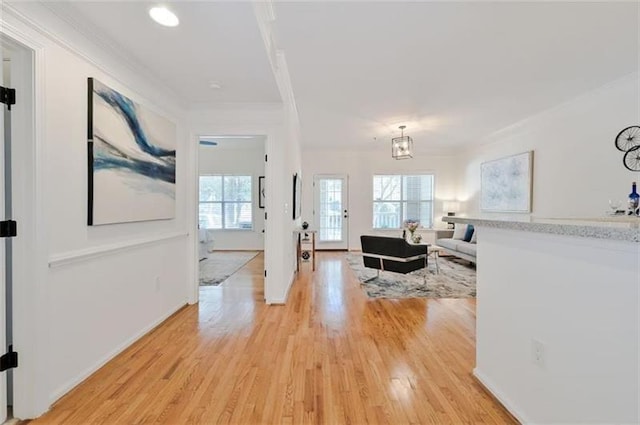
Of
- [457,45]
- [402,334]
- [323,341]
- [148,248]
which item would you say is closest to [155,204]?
[148,248]

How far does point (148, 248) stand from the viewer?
2.63m

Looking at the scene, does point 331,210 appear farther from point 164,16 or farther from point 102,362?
point 164,16

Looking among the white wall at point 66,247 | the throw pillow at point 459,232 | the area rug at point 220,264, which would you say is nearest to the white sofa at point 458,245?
the throw pillow at point 459,232

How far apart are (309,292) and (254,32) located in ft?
9.99

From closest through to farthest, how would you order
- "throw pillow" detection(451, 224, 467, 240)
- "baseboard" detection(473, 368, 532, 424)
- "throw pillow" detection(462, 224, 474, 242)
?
"baseboard" detection(473, 368, 532, 424)
"throw pillow" detection(462, 224, 474, 242)
"throw pillow" detection(451, 224, 467, 240)

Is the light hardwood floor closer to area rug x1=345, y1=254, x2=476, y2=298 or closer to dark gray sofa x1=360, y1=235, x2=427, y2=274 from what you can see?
area rug x1=345, y1=254, x2=476, y2=298

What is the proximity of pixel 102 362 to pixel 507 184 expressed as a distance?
6477 mm

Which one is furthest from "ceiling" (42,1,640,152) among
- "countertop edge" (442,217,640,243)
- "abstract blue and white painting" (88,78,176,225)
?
"countertop edge" (442,217,640,243)

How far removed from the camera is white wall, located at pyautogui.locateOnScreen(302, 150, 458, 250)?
7578mm

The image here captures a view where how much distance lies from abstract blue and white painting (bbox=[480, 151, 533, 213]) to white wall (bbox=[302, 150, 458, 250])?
1164 millimetres

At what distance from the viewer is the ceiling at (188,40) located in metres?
1.70

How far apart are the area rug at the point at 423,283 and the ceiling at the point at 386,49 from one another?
8.52 ft

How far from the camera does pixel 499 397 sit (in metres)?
1.72

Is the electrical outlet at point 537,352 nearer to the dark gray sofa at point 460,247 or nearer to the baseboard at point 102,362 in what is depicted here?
the baseboard at point 102,362
